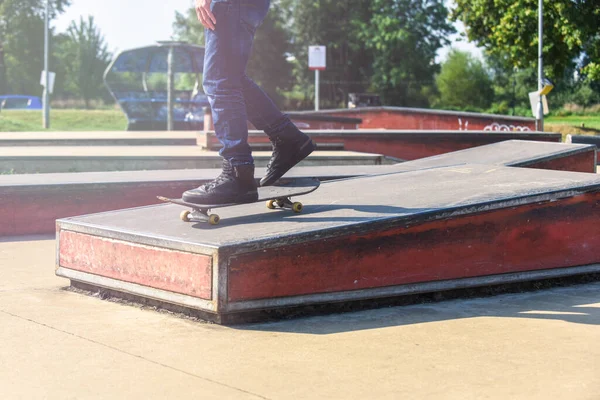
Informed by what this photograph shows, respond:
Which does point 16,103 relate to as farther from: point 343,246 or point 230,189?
point 343,246

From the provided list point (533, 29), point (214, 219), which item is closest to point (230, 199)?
point (214, 219)

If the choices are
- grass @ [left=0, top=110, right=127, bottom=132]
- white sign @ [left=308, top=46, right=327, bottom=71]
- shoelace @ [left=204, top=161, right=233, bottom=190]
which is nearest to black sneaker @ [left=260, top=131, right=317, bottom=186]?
shoelace @ [left=204, top=161, right=233, bottom=190]

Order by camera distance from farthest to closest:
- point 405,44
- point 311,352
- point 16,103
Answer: point 405,44 < point 16,103 < point 311,352

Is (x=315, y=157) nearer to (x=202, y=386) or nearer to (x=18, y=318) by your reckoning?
(x=18, y=318)

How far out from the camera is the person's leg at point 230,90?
4.57 m

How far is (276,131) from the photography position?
4.95 metres

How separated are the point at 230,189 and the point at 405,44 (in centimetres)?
6048

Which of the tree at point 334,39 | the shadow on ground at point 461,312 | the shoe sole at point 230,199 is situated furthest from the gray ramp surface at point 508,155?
the tree at point 334,39

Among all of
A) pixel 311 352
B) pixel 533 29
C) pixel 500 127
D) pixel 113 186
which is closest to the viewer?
pixel 311 352

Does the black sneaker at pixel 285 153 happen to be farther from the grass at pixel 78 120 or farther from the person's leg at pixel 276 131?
the grass at pixel 78 120

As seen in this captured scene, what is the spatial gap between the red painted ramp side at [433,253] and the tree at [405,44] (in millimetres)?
58912

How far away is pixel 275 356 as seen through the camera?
3.61 metres

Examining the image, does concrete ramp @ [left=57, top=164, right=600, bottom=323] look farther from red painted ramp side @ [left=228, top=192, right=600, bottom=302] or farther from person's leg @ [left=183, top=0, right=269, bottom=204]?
person's leg @ [left=183, top=0, right=269, bottom=204]

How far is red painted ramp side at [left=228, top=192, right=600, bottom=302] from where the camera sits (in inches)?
165
